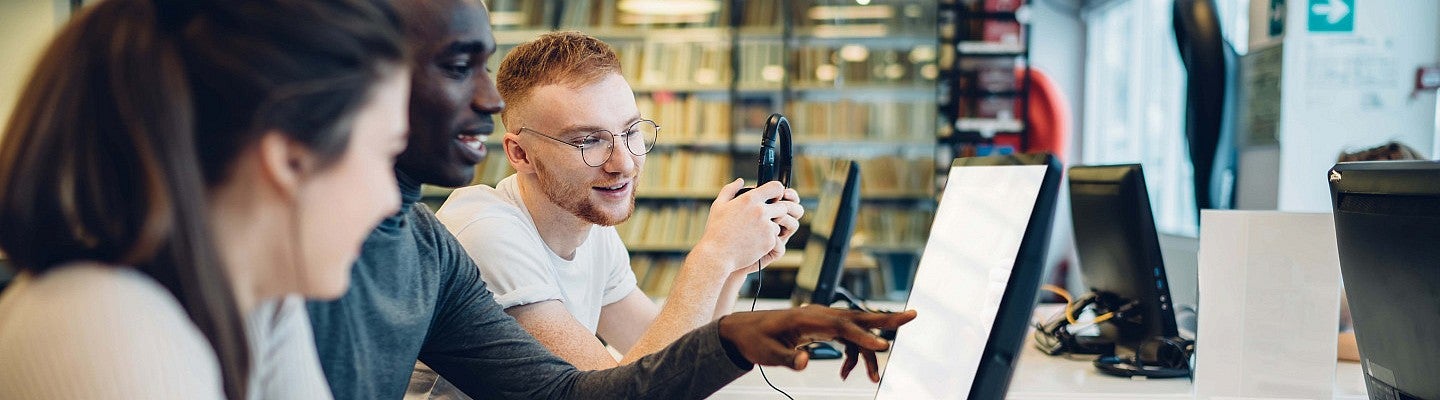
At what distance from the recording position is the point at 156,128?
56cm

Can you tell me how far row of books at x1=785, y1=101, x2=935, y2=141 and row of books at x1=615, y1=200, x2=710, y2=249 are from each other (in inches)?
25.2

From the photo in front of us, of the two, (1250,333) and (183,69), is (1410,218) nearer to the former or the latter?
(1250,333)

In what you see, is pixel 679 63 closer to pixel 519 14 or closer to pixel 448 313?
pixel 519 14

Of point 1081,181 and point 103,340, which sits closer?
point 103,340

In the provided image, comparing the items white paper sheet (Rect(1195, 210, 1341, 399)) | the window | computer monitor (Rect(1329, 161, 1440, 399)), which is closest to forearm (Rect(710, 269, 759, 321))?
white paper sheet (Rect(1195, 210, 1341, 399))

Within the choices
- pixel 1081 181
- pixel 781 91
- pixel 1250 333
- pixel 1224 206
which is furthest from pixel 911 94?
pixel 1250 333

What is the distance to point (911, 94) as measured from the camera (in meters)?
5.12

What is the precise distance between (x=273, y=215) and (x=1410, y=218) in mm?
1160

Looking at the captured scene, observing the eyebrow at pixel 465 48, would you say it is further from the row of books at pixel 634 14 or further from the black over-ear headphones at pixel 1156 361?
the row of books at pixel 634 14

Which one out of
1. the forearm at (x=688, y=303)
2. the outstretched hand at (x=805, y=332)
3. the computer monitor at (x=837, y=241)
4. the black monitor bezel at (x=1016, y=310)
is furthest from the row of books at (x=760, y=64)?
the black monitor bezel at (x=1016, y=310)

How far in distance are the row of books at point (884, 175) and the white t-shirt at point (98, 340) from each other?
15.1 ft

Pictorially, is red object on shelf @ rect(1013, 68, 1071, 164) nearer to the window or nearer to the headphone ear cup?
the window

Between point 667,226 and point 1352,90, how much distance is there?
2.99 m

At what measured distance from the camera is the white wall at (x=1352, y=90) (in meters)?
3.51
